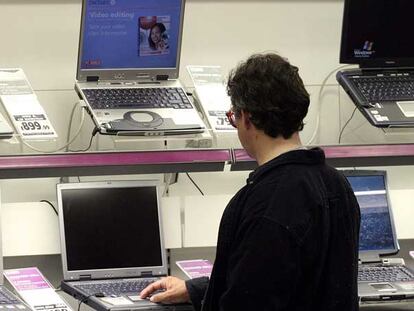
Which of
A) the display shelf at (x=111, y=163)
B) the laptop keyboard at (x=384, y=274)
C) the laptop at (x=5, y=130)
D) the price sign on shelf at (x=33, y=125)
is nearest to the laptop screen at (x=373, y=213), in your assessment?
the laptop keyboard at (x=384, y=274)

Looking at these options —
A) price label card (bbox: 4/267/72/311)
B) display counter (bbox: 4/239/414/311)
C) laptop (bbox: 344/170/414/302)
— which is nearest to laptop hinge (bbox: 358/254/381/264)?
laptop (bbox: 344/170/414/302)

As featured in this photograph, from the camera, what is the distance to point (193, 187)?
10.1 ft

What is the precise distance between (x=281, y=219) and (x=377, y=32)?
1432 millimetres

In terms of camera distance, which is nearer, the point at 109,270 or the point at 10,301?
the point at 10,301

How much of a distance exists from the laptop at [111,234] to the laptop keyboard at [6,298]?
0.20 m

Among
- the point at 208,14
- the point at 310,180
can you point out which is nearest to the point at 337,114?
the point at 208,14

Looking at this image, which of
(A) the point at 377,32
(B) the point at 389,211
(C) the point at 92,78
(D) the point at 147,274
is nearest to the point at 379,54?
(A) the point at 377,32

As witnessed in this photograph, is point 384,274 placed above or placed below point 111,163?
below

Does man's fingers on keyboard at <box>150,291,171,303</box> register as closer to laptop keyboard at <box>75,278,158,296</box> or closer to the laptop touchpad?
laptop keyboard at <box>75,278,158,296</box>

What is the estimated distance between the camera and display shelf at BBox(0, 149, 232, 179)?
2.56m

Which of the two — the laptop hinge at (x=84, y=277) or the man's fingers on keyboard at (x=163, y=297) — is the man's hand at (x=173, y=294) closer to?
the man's fingers on keyboard at (x=163, y=297)

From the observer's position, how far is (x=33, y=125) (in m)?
Answer: 2.61

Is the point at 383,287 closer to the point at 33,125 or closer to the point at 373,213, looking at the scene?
the point at 373,213

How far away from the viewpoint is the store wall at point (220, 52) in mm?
2975
